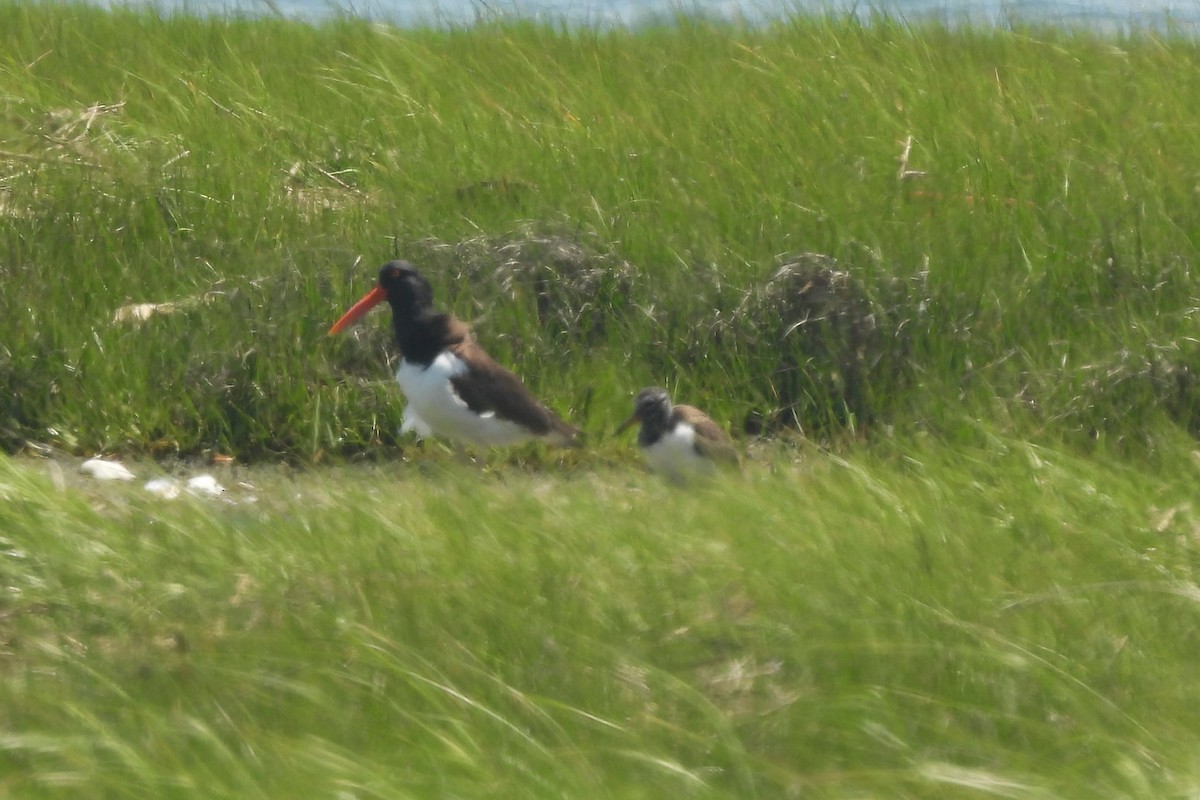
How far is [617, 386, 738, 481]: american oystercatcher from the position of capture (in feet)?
18.5

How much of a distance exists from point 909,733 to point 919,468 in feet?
5.34

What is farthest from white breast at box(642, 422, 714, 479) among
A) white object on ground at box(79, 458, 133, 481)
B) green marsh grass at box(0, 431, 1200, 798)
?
white object on ground at box(79, 458, 133, 481)

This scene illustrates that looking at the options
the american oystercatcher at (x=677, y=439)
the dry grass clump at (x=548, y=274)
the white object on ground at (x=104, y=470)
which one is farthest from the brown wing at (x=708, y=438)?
the white object on ground at (x=104, y=470)

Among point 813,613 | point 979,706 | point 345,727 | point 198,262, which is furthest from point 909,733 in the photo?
point 198,262

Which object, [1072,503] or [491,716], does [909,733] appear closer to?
[491,716]

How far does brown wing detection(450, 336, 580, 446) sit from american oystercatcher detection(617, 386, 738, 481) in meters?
0.38

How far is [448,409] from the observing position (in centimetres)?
618

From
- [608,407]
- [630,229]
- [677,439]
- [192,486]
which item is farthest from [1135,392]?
[192,486]

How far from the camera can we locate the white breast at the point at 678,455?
5.60m

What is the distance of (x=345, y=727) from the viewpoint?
348 centimetres

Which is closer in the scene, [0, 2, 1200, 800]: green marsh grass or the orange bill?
[0, 2, 1200, 800]: green marsh grass

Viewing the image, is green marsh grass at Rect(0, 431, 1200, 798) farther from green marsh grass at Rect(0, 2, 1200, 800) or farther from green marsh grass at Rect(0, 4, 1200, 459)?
green marsh grass at Rect(0, 4, 1200, 459)

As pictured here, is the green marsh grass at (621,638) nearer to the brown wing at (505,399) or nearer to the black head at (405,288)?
the brown wing at (505,399)

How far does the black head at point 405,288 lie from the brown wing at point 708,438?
1129 mm
